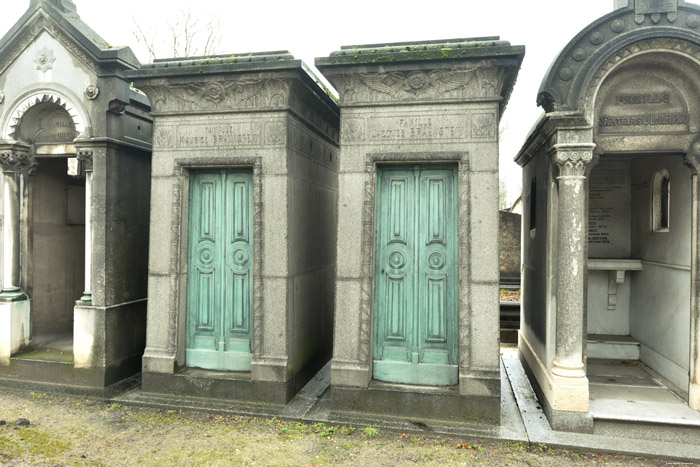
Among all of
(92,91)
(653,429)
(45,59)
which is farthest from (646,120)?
(45,59)

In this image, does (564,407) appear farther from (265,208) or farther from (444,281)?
(265,208)

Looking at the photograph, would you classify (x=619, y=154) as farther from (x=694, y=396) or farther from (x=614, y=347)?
(x=614, y=347)

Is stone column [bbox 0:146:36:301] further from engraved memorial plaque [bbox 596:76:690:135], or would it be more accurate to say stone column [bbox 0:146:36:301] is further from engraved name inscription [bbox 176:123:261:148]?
engraved memorial plaque [bbox 596:76:690:135]

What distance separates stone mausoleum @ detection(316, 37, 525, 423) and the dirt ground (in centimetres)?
50

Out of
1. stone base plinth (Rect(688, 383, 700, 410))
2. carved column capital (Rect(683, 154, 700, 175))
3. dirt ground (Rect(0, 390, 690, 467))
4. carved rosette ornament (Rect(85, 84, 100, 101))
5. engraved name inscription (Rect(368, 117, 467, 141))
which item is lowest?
dirt ground (Rect(0, 390, 690, 467))

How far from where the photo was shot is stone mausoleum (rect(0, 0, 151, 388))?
21.1 feet

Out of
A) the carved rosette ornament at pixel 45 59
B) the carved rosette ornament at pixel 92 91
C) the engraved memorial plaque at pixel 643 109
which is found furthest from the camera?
the carved rosette ornament at pixel 45 59

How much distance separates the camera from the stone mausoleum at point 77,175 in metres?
6.43

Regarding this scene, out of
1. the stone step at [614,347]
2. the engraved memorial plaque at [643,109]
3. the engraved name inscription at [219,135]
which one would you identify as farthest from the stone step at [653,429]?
the engraved name inscription at [219,135]

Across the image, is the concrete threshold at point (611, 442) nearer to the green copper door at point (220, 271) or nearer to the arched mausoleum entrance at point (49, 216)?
the green copper door at point (220, 271)

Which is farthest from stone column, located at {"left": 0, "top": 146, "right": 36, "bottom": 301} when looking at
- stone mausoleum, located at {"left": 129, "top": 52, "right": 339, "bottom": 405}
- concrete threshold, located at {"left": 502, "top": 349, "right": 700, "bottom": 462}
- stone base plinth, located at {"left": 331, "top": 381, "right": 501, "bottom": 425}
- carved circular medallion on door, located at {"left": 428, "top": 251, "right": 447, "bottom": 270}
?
concrete threshold, located at {"left": 502, "top": 349, "right": 700, "bottom": 462}

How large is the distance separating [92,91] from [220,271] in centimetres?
299

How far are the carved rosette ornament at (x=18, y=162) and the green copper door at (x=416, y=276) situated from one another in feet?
16.9

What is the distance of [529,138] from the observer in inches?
265
